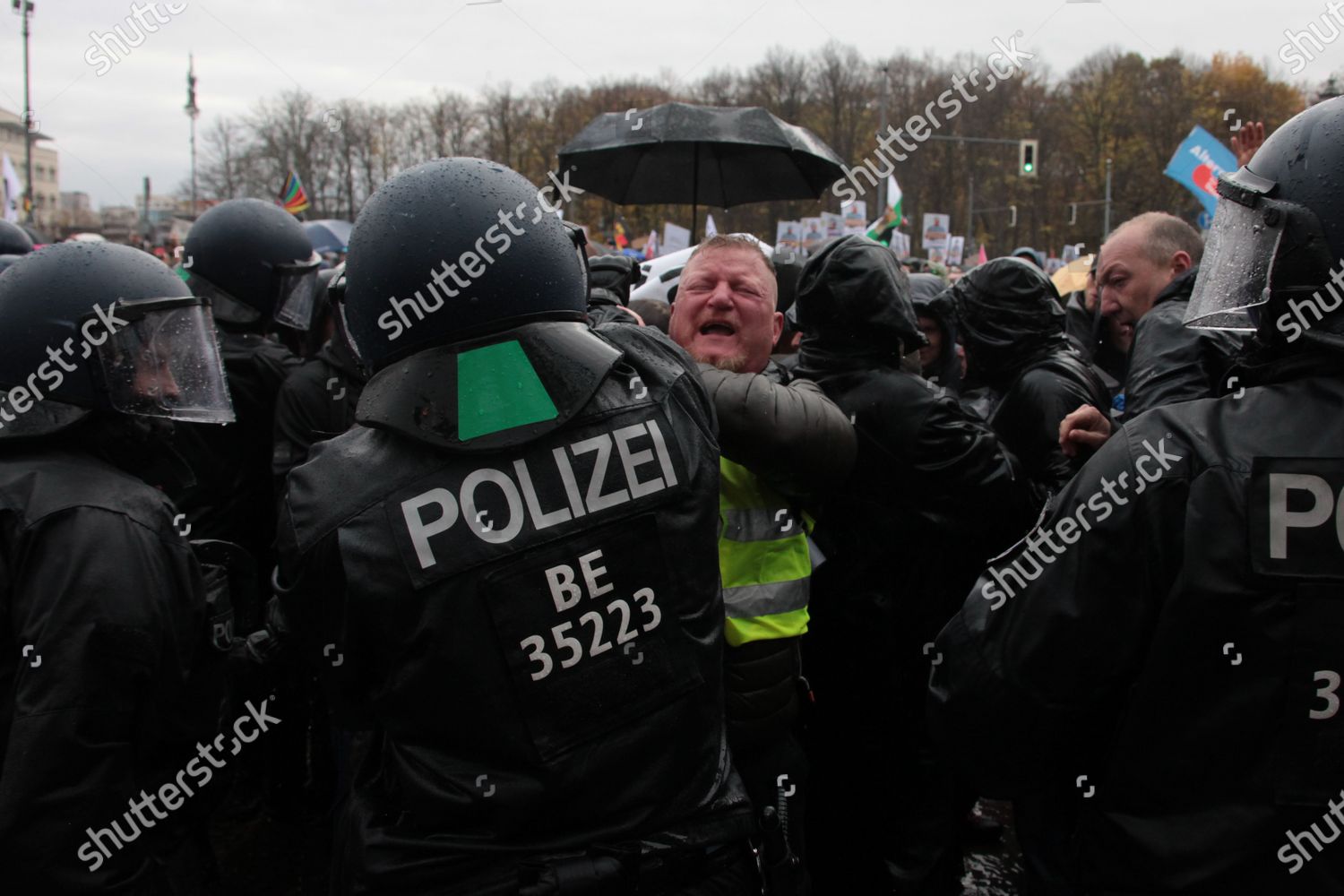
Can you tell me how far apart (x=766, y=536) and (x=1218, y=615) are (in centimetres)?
114

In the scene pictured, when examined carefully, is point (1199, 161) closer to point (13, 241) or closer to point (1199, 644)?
point (1199, 644)

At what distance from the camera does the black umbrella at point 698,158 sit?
5.27 meters

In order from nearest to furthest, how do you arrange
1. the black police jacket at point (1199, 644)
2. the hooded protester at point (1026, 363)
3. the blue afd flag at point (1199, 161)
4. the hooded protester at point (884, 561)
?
the black police jacket at point (1199, 644)
the hooded protester at point (884, 561)
the hooded protester at point (1026, 363)
the blue afd flag at point (1199, 161)

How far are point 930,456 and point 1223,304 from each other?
3.75 ft

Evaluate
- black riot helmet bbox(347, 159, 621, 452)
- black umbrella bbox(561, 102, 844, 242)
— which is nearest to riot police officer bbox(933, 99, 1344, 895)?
black riot helmet bbox(347, 159, 621, 452)

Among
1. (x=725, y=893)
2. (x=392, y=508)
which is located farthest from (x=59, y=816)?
(x=725, y=893)

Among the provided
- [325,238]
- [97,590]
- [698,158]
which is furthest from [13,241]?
→ [325,238]

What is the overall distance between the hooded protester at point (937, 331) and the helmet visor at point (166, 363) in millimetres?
3446

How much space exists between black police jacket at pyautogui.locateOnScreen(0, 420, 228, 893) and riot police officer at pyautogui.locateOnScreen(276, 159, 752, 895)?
0.37m

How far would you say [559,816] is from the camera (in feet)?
5.07

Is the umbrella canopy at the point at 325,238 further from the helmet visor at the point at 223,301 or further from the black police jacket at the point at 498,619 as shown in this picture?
the black police jacket at the point at 498,619

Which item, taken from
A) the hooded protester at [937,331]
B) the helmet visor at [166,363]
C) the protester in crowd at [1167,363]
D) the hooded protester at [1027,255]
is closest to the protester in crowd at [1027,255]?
the hooded protester at [1027,255]

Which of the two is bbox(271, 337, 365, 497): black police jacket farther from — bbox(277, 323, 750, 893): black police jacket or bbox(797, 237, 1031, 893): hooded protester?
bbox(277, 323, 750, 893): black police jacket

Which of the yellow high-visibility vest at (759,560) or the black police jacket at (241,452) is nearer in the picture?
the yellow high-visibility vest at (759,560)
